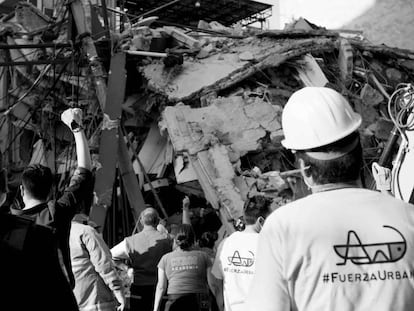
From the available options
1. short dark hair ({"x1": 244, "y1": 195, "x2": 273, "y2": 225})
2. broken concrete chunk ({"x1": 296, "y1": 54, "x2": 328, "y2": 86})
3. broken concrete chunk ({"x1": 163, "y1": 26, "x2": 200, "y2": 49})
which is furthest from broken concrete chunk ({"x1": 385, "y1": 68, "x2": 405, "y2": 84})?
short dark hair ({"x1": 244, "y1": 195, "x2": 273, "y2": 225})

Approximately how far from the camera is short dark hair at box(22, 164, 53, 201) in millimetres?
2686

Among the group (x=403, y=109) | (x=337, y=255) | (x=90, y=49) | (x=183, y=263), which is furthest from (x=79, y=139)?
(x=90, y=49)

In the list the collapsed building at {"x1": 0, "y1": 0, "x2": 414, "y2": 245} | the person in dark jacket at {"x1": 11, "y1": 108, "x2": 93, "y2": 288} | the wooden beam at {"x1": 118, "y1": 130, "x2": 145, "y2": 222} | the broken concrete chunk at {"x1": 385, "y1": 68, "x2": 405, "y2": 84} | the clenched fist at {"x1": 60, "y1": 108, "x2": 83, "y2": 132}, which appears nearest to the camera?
the person in dark jacket at {"x1": 11, "y1": 108, "x2": 93, "y2": 288}

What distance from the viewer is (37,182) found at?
269cm

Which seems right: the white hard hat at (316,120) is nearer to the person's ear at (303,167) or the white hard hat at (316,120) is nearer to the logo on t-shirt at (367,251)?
the person's ear at (303,167)

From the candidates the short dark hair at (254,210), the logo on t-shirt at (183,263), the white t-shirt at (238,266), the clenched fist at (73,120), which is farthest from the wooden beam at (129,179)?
the clenched fist at (73,120)

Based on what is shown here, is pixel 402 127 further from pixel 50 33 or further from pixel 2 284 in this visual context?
pixel 50 33

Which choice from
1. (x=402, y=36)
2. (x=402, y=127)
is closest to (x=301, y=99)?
(x=402, y=127)

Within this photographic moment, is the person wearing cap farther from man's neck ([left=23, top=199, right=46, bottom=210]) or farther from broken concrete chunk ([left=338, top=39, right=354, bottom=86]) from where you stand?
broken concrete chunk ([left=338, top=39, right=354, bottom=86])

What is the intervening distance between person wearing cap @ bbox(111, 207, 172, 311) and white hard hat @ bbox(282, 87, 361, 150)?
12.3 feet

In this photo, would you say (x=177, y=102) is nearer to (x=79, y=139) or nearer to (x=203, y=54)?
(x=203, y=54)

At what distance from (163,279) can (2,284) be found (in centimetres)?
291

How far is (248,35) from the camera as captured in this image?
10.2 m

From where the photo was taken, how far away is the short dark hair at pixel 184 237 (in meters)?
4.76
